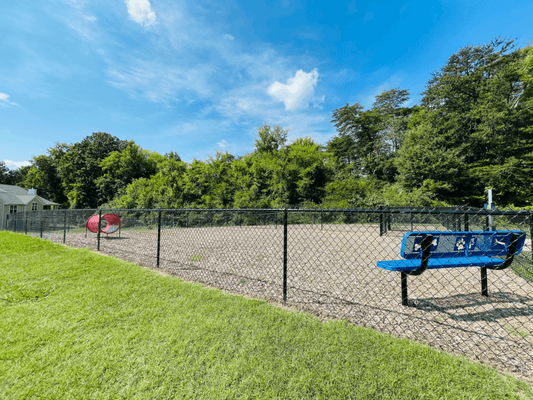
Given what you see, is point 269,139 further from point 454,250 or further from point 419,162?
point 454,250

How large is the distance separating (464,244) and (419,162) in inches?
793

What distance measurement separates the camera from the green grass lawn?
1482mm

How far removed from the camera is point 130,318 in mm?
2436

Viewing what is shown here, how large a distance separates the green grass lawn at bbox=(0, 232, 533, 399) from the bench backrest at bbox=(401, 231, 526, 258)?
1118 millimetres

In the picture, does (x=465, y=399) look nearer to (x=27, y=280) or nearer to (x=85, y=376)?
(x=85, y=376)

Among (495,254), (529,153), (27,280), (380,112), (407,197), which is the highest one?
(380,112)

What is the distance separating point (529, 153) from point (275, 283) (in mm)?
25920

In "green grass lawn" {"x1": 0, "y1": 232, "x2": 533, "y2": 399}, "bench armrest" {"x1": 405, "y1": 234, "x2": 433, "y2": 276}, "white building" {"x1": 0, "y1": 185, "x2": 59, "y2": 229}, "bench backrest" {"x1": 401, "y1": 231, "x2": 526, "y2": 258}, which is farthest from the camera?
"white building" {"x1": 0, "y1": 185, "x2": 59, "y2": 229}

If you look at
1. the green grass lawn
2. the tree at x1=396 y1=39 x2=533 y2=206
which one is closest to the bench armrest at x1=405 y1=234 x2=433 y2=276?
the green grass lawn

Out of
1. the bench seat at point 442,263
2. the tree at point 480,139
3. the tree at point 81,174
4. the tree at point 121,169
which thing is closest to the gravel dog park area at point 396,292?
the bench seat at point 442,263

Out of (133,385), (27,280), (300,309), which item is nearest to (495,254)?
(300,309)

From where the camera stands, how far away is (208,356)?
1809 millimetres

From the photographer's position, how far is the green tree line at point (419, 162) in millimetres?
18344

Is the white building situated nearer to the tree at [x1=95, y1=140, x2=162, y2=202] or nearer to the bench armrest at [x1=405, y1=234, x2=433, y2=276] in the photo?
the tree at [x1=95, y1=140, x2=162, y2=202]
